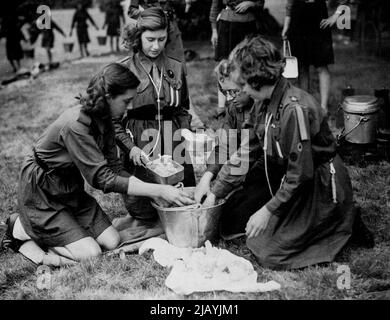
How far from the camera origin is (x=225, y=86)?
419 cm

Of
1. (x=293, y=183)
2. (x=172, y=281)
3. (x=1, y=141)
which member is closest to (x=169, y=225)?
(x=172, y=281)

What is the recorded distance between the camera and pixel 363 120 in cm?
564

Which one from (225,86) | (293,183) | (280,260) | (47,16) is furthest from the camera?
(47,16)

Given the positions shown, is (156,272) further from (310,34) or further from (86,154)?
(310,34)

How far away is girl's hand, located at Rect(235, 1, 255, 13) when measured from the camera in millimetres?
6402

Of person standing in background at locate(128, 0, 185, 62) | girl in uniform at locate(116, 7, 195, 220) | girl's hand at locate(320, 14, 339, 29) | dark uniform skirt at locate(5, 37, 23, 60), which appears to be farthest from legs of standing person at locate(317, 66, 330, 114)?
dark uniform skirt at locate(5, 37, 23, 60)

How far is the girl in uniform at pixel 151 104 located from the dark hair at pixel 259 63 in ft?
4.11

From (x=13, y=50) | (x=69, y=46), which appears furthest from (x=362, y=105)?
(x=69, y=46)

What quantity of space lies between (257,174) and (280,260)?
755 mm

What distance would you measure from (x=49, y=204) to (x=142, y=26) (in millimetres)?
1704

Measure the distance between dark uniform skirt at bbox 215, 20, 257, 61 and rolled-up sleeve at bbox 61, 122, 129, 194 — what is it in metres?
3.52

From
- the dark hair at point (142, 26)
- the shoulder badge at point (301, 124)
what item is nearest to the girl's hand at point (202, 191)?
the shoulder badge at point (301, 124)

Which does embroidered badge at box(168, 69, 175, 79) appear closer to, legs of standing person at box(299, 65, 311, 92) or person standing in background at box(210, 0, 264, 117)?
person standing in background at box(210, 0, 264, 117)

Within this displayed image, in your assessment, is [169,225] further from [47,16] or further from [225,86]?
[47,16]
